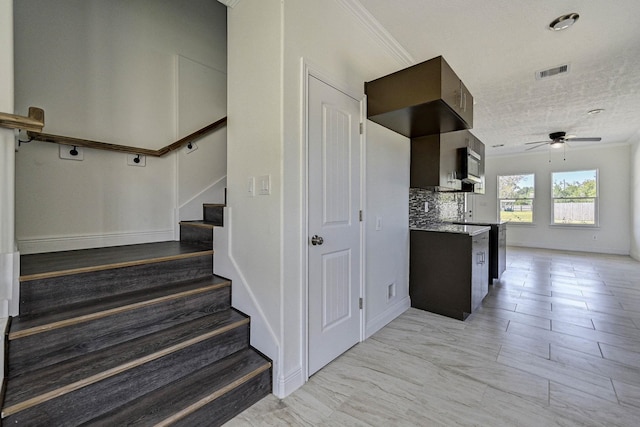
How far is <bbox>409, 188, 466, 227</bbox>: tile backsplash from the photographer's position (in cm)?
349

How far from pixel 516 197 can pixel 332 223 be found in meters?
→ 8.07

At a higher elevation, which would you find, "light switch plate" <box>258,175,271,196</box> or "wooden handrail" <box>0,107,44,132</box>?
"wooden handrail" <box>0,107,44,132</box>

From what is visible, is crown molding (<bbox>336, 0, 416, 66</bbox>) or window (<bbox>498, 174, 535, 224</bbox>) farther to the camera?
window (<bbox>498, 174, 535, 224</bbox>)

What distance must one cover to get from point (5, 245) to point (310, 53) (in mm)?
1906

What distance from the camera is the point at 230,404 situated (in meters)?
1.56

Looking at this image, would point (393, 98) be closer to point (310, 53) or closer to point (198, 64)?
point (310, 53)

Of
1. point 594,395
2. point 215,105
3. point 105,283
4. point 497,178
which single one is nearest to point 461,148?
point 594,395

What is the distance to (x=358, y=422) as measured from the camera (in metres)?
1.56

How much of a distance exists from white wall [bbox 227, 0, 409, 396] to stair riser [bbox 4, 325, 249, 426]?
1.19ft

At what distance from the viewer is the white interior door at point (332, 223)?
1938 mm

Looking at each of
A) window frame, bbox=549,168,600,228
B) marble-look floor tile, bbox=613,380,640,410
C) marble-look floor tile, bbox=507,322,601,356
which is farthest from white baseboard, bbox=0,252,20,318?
window frame, bbox=549,168,600,228

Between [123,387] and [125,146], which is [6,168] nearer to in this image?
[123,387]

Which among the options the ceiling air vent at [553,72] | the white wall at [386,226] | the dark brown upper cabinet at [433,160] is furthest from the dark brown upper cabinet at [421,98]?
the ceiling air vent at [553,72]

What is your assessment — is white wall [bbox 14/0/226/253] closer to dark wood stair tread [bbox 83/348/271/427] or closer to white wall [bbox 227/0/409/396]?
white wall [bbox 227/0/409/396]
